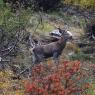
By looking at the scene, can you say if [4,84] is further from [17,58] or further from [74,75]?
[17,58]

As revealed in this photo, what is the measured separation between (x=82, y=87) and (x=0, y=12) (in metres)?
5.27

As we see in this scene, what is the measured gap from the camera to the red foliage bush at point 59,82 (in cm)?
1215

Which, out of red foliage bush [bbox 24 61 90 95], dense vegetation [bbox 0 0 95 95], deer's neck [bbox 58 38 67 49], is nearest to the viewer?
red foliage bush [bbox 24 61 90 95]

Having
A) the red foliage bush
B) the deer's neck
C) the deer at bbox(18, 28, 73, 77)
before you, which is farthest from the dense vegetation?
the deer's neck

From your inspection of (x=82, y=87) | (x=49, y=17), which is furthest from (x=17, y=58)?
(x=49, y=17)

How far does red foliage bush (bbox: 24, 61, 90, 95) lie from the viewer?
39.9 ft

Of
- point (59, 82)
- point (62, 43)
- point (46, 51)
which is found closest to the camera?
point (59, 82)

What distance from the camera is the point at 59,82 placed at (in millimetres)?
12406

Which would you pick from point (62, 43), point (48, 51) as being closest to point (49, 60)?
point (48, 51)

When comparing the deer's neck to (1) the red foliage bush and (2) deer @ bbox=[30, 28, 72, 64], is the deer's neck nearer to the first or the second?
(2) deer @ bbox=[30, 28, 72, 64]

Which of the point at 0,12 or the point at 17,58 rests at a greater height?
the point at 0,12

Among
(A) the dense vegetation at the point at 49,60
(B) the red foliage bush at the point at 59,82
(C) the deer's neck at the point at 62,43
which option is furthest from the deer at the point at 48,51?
(B) the red foliage bush at the point at 59,82

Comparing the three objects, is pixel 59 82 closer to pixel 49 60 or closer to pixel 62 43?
pixel 49 60

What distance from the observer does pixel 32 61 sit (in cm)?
1717
